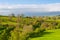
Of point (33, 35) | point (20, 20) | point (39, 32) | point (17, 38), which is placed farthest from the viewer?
point (20, 20)

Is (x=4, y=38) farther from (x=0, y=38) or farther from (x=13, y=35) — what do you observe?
(x=13, y=35)

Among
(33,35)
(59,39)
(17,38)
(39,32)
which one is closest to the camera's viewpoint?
(17,38)

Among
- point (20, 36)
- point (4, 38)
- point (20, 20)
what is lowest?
point (20, 20)

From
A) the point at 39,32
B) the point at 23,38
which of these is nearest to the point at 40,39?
the point at 39,32

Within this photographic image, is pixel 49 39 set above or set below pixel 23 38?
below

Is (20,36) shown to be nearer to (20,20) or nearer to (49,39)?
(49,39)

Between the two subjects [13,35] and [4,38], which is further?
[4,38]

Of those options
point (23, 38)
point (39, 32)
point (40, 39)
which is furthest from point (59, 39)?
point (23, 38)

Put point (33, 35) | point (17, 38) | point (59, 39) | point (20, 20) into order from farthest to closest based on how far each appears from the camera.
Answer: point (20, 20)
point (33, 35)
point (59, 39)
point (17, 38)

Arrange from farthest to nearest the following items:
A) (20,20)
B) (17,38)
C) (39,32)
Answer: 1. (20,20)
2. (39,32)
3. (17,38)
